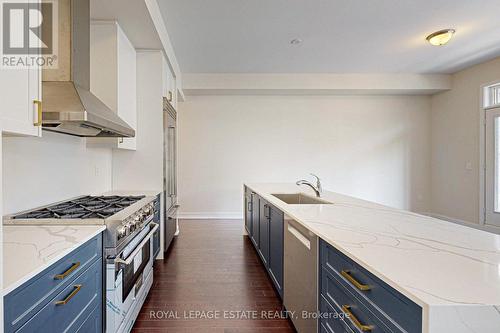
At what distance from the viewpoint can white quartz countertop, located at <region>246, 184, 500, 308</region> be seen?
78 cm

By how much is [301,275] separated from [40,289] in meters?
1.34

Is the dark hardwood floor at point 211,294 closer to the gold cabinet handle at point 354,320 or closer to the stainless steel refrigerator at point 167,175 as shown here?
the stainless steel refrigerator at point 167,175

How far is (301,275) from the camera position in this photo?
5.75ft

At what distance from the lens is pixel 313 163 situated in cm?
620

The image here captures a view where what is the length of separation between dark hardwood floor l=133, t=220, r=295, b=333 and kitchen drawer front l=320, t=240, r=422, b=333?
1.04 metres

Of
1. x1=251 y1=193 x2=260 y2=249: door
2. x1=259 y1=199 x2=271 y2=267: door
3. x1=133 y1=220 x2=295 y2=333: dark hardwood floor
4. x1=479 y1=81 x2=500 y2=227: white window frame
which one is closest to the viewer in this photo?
x1=133 y1=220 x2=295 y2=333: dark hardwood floor

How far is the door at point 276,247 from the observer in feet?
7.41

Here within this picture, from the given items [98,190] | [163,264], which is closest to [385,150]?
[163,264]

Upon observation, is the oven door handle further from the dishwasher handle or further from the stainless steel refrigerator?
the dishwasher handle

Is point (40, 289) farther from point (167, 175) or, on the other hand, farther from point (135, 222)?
point (167, 175)

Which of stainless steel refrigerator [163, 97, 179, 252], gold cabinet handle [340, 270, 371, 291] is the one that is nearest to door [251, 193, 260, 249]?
stainless steel refrigerator [163, 97, 179, 252]

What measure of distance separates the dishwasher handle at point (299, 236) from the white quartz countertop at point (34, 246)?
117 cm

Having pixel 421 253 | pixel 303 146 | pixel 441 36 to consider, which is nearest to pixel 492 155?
pixel 441 36

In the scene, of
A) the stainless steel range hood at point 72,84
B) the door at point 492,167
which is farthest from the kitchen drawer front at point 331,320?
the door at point 492,167
